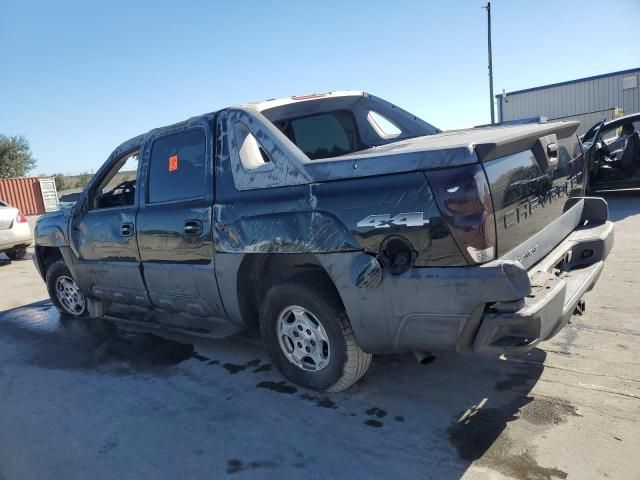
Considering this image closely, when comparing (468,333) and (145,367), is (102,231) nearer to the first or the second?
(145,367)

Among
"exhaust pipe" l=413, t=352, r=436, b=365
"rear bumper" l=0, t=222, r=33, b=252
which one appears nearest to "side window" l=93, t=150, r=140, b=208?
"exhaust pipe" l=413, t=352, r=436, b=365

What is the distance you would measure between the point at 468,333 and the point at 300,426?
1162 mm

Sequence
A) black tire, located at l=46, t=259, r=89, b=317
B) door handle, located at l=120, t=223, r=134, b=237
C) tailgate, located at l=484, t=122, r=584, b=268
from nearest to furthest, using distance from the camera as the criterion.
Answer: tailgate, located at l=484, t=122, r=584, b=268 → door handle, located at l=120, t=223, r=134, b=237 → black tire, located at l=46, t=259, r=89, b=317

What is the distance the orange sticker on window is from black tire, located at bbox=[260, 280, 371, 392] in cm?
139

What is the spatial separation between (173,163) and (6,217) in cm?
820

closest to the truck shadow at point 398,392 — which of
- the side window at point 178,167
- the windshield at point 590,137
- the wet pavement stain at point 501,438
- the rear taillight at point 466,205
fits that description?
the wet pavement stain at point 501,438

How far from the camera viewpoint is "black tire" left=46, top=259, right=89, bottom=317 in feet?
18.7

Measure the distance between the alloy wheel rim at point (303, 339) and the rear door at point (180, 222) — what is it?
0.63 meters

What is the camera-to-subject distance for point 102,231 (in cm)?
477

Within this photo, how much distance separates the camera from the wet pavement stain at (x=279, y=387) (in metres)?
3.55

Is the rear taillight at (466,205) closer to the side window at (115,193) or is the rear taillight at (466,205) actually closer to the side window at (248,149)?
the side window at (248,149)

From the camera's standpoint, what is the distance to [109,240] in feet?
15.4

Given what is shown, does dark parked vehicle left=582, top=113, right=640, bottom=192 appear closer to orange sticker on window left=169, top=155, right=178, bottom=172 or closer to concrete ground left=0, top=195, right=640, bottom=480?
concrete ground left=0, top=195, right=640, bottom=480

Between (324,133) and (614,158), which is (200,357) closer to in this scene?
(324,133)
